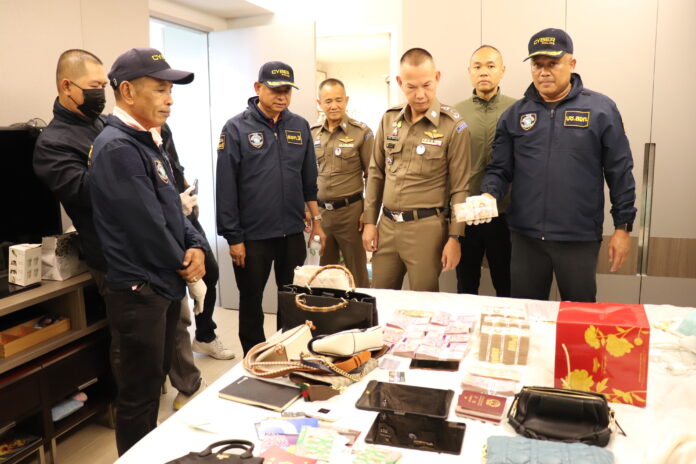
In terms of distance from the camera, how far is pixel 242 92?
441cm

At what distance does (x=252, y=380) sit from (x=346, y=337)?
12.6 inches

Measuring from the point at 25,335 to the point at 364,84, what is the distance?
10.5 ft

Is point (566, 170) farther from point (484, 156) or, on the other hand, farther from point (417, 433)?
point (417, 433)

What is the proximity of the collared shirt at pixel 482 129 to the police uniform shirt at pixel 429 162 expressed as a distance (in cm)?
41

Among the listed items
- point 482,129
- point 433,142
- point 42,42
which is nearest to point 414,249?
point 433,142

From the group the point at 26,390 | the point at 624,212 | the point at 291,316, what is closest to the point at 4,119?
the point at 26,390

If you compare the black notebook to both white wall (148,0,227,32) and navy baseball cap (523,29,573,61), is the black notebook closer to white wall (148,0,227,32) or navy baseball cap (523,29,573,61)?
navy baseball cap (523,29,573,61)

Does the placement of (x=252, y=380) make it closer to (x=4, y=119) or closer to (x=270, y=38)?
(x=4, y=119)

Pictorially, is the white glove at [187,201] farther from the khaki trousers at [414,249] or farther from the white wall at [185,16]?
the white wall at [185,16]

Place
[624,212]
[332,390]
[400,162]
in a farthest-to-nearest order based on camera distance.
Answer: [400,162] < [624,212] < [332,390]

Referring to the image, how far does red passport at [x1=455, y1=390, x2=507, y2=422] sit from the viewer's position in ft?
4.69

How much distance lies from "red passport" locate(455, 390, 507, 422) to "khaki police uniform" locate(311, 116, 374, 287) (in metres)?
2.24

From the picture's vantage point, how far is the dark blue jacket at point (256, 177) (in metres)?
2.95

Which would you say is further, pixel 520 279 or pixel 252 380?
pixel 520 279
